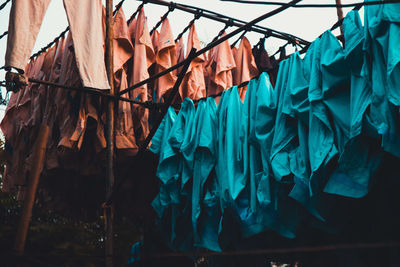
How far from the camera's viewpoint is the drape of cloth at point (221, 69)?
409 cm

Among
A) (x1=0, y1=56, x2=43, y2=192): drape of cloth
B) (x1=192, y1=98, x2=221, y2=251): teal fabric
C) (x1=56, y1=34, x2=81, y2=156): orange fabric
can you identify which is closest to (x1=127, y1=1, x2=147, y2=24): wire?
(x1=56, y1=34, x2=81, y2=156): orange fabric

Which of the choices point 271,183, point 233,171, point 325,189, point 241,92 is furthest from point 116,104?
point 325,189

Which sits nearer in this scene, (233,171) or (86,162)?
(233,171)

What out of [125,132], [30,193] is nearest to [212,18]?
[125,132]

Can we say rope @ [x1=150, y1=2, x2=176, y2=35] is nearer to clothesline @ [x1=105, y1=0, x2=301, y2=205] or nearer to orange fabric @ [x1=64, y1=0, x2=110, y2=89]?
orange fabric @ [x1=64, y1=0, x2=110, y2=89]

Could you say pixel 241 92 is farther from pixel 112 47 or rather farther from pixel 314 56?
pixel 314 56

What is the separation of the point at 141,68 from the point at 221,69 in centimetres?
84

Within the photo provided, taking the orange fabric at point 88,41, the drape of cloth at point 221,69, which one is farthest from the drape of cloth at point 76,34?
the drape of cloth at point 221,69

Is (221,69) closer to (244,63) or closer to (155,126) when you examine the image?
(244,63)

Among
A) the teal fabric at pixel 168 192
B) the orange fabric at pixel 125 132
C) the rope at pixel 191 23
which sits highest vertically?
the rope at pixel 191 23

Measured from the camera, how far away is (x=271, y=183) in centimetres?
238

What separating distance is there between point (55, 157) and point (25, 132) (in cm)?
80

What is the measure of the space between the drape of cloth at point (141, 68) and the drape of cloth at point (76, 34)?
19.7 inches

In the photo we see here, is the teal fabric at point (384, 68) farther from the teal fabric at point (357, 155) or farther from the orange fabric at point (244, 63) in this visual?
the orange fabric at point (244, 63)
